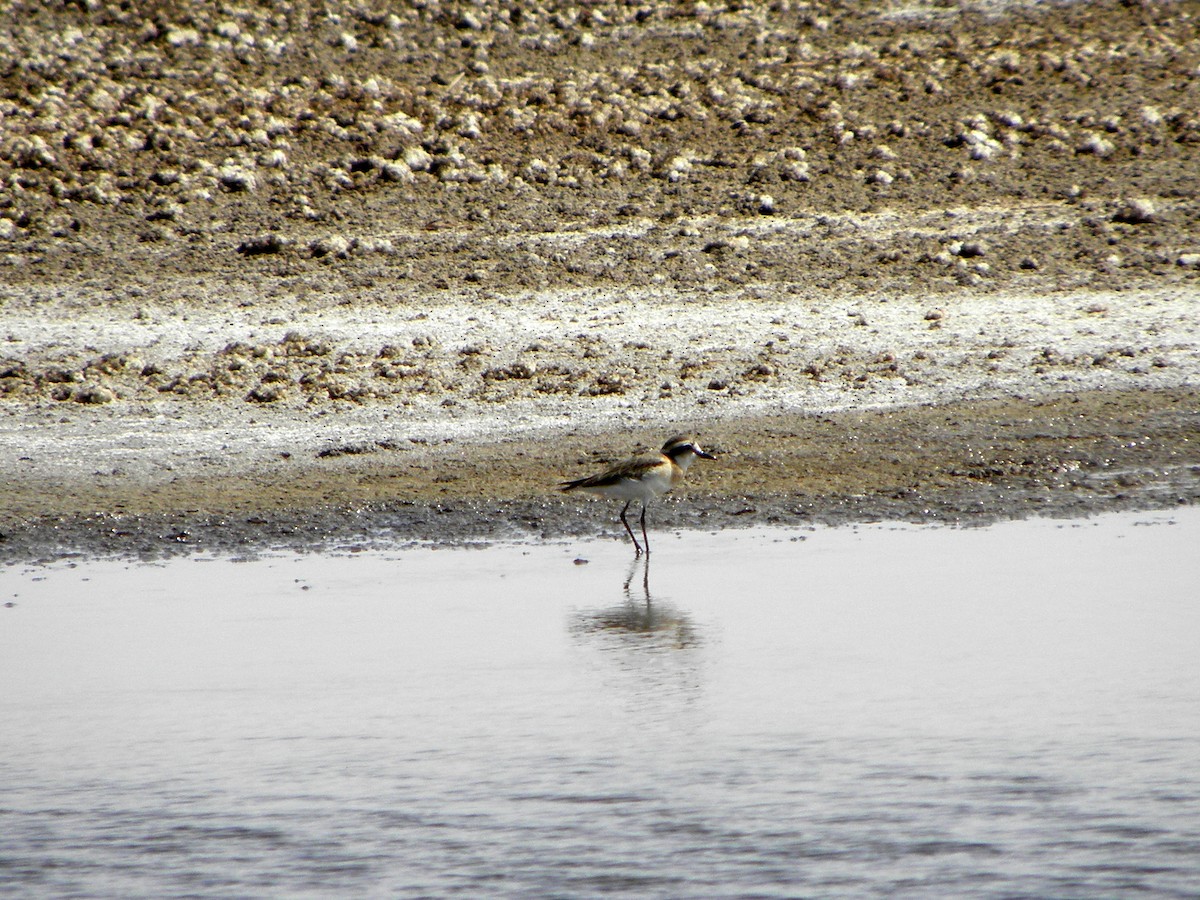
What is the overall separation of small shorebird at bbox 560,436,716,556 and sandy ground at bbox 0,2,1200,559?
34 cm

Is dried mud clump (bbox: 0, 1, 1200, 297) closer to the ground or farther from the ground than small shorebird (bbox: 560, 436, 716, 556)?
farther from the ground

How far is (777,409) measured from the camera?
12.1m

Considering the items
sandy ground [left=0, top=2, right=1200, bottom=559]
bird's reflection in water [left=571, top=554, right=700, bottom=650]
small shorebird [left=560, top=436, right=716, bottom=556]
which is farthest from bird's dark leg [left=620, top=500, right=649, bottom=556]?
bird's reflection in water [left=571, top=554, right=700, bottom=650]

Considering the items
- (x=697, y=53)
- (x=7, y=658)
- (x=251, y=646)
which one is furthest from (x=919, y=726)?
(x=697, y=53)

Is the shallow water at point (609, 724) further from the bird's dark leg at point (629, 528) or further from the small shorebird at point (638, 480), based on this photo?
the small shorebird at point (638, 480)

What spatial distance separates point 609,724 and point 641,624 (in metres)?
1.29

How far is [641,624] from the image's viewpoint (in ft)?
26.9

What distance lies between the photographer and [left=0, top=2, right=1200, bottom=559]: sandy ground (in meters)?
10.8

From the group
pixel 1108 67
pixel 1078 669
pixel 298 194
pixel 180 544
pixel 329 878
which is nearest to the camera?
pixel 329 878

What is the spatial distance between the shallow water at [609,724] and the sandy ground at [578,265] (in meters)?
1.21

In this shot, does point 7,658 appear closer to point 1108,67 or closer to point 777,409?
point 777,409

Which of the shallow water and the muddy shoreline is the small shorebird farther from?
the shallow water

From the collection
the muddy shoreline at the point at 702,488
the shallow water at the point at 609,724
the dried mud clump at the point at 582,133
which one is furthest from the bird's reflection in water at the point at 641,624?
the dried mud clump at the point at 582,133

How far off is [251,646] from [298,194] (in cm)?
844
